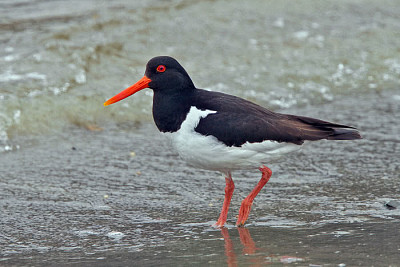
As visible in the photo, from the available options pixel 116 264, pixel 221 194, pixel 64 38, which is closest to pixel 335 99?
pixel 221 194

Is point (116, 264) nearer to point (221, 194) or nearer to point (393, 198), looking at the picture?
point (221, 194)

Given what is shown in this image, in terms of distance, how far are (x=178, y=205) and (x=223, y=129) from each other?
919 mm

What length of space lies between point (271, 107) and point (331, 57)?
7.08 feet

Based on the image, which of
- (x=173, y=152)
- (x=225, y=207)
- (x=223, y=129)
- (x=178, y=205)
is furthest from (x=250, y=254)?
(x=173, y=152)

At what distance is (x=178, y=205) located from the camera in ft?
17.2

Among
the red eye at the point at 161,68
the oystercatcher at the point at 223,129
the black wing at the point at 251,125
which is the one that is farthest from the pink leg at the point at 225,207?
the red eye at the point at 161,68

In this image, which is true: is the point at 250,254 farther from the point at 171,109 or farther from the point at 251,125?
the point at 171,109

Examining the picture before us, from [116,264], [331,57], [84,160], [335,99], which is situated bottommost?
[116,264]

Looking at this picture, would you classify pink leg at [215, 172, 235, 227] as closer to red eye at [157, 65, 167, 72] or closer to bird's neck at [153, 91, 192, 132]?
bird's neck at [153, 91, 192, 132]

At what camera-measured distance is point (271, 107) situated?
26.8ft

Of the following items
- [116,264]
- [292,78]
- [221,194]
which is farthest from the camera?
[292,78]

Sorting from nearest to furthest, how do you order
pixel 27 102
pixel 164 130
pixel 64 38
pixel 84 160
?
pixel 164 130 < pixel 84 160 < pixel 27 102 < pixel 64 38

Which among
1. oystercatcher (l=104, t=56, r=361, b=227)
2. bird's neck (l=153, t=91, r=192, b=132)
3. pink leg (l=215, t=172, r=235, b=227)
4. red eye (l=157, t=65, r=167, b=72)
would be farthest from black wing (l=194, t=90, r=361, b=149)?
pink leg (l=215, t=172, r=235, b=227)

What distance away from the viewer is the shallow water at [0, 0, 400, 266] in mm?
4348
